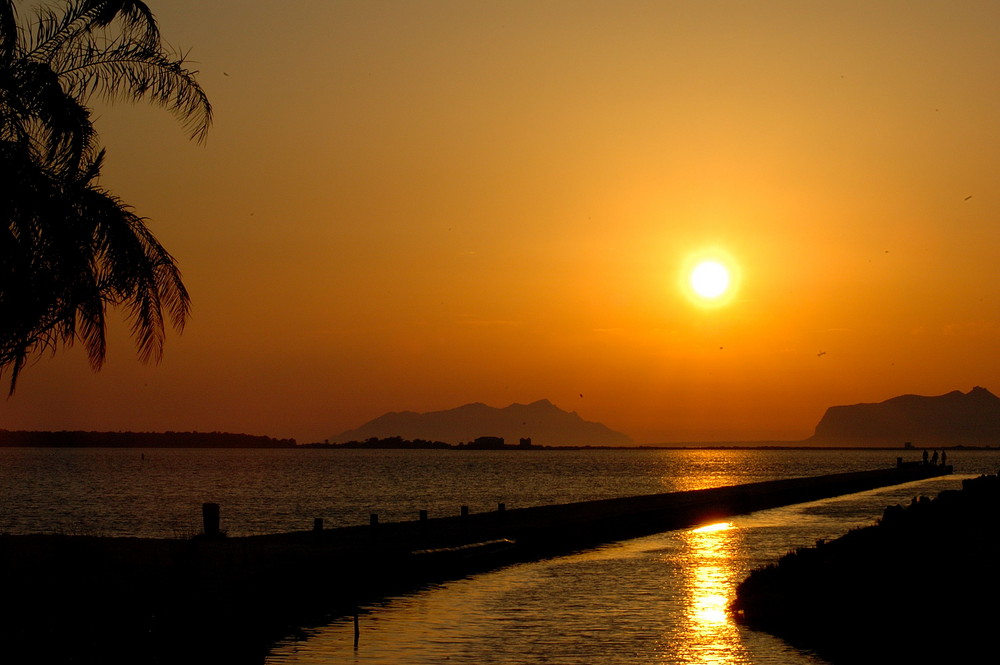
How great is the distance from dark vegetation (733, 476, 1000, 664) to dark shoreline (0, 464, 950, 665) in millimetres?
7370

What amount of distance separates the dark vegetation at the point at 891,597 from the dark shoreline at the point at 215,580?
7370mm

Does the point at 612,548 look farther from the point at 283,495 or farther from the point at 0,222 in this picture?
the point at 283,495

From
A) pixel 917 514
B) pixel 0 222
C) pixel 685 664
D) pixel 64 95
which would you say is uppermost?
pixel 64 95

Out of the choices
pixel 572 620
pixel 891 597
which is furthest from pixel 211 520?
pixel 891 597

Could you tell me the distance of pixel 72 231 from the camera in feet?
48.3

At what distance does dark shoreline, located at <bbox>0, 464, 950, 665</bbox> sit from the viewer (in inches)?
504

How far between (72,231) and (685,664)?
10.7 meters

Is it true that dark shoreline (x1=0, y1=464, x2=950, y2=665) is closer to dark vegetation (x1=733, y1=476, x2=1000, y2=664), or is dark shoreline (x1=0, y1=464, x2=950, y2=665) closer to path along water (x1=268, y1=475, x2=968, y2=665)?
path along water (x1=268, y1=475, x2=968, y2=665)

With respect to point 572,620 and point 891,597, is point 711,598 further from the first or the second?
point 891,597

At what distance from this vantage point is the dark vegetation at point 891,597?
52.9ft

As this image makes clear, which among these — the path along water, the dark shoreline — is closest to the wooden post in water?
the dark shoreline

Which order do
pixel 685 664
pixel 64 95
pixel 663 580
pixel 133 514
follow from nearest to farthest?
pixel 64 95 → pixel 685 664 → pixel 663 580 → pixel 133 514

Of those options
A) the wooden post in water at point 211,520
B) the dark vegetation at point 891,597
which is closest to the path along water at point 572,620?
the dark vegetation at point 891,597

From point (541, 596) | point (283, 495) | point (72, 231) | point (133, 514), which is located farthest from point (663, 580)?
point (283, 495)
